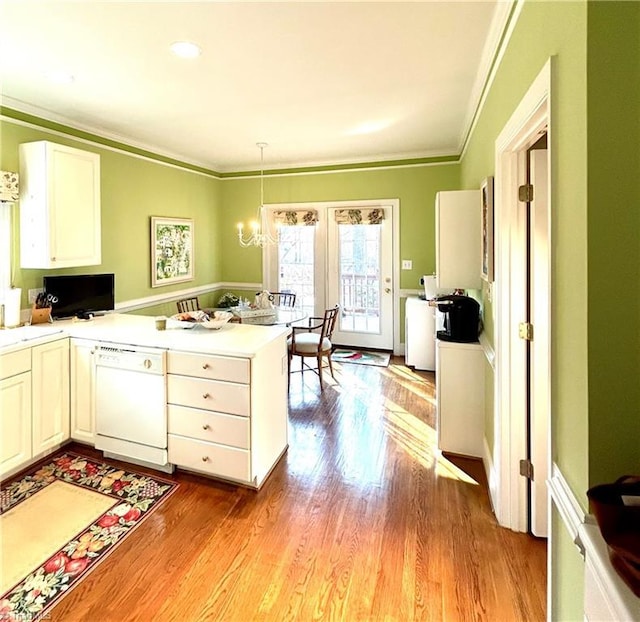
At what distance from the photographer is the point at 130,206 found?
14.5 ft

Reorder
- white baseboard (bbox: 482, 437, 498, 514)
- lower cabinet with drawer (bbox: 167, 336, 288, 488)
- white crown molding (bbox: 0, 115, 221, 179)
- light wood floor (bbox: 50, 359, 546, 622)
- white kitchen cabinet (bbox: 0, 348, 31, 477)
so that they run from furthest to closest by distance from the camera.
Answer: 1. white crown molding (bbox: 0, 115, 221, 179)
2. white kitchen cabinet (bbox: 0, 348, 31, 477)
3. lower cabinet with drawer (bbox: 167, 336, 288, 488)
4. white baseboard (bbox: 482, 437, 498, 514)
5. light wood floor (bbox: 50, 359, 546, 622)

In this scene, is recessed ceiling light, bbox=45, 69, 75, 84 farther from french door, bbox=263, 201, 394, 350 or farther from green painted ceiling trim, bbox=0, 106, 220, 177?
french door, bbox=263, 201, 394, 350

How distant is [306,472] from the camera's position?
276cm

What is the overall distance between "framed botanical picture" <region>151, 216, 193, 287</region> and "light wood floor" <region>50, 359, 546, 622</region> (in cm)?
294

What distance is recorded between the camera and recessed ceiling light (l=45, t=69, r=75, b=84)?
2740 mm

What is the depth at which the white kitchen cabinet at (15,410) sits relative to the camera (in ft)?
8.33

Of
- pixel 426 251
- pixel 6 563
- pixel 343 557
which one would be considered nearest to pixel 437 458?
pixel 343 557

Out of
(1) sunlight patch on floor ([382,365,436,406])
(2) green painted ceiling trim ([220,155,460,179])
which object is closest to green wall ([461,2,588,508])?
(1) sunlight patch on floor ([382,365,436,406])

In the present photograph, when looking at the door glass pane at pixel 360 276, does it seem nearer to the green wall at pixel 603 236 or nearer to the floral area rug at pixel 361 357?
the floral area rug at pixel 361 357

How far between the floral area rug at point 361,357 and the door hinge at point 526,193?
3376mm

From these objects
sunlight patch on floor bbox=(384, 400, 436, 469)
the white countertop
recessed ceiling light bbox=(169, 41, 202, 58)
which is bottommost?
sunlight patch on floor bbox=(384, 400, 436, 469)

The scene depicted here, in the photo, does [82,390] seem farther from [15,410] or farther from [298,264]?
[298,264]

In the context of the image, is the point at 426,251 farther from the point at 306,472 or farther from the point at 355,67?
the point at 306,472

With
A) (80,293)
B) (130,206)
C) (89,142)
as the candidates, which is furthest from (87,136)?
(80,293)
